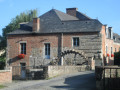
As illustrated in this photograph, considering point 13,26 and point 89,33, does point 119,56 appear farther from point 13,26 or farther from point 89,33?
point 13,26

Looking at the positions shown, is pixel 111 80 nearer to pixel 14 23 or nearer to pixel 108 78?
pixel 108 78

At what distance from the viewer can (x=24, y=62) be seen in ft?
101

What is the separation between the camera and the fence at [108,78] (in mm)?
11748

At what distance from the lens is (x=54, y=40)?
29.6 m

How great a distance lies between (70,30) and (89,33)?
251 centimetres

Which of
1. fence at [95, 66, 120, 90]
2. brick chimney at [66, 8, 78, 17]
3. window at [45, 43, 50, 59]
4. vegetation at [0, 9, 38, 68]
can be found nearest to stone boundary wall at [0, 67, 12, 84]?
fence at [95, 66, 120, 90]

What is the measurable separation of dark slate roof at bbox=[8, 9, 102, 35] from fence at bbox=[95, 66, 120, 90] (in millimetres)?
15600

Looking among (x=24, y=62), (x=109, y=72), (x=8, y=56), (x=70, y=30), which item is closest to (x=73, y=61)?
(x=70, y=30)

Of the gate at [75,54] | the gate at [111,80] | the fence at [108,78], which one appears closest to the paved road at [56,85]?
the fence at [108,78]

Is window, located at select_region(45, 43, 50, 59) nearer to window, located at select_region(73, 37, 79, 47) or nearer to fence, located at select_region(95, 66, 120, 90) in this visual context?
window, located at select_region(73, 37, 79, 47)

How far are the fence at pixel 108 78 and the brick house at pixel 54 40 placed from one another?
14.8 meters

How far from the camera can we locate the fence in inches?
463

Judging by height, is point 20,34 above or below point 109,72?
above

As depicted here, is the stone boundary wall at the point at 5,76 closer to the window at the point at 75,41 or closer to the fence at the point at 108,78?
the fence at the point at 108,78
